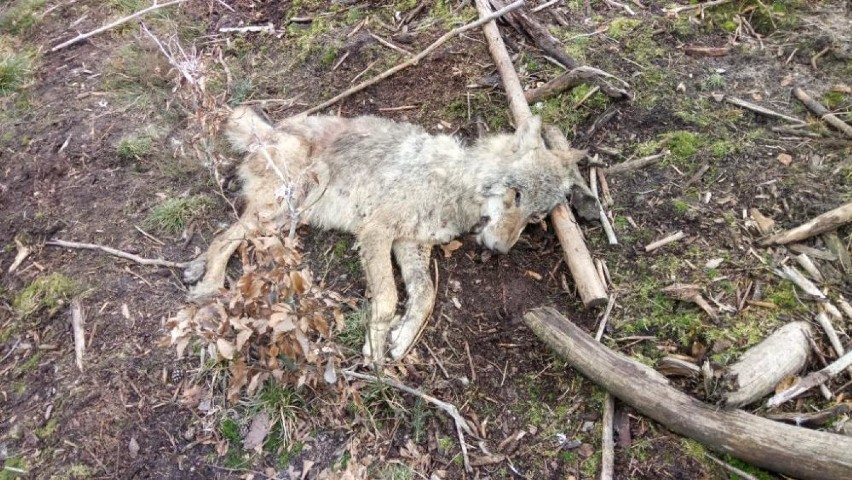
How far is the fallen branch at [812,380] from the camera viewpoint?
3.85 meters

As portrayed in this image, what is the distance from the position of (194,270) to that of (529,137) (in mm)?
3135

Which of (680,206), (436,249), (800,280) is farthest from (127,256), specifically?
(800,280)

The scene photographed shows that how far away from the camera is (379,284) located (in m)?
4.96

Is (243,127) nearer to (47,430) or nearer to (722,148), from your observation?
(47,430)

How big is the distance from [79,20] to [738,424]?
8433 mm

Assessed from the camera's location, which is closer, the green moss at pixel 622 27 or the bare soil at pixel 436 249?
the bare soil at pixel 436 249

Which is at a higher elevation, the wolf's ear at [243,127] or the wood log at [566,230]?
the wolf's ear at [243,127]

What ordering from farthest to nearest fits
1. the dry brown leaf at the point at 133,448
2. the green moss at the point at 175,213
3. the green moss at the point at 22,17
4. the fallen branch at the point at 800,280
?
the green moss at the point at 22,17 < the green moss at the point at 175,213 < the fallen branch at the point at 800,280 < the dry brown leaf at the point at 133,448

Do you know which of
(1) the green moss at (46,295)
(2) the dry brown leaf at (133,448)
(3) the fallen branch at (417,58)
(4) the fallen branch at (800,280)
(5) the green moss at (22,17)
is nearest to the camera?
(2) the dry brown leaf at (133,448)

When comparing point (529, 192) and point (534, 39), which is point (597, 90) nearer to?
point (534, 39)

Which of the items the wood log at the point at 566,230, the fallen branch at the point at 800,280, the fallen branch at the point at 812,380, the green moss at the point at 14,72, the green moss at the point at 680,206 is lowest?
the fallen branch at the point at 812,380

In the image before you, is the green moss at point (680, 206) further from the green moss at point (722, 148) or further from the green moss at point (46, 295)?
the green moss at point (46, 295)

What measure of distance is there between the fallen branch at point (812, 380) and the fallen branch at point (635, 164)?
2.23 meters

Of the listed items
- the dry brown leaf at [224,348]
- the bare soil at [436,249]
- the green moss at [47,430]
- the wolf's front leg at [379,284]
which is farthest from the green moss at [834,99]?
the green moss at [47,430]
